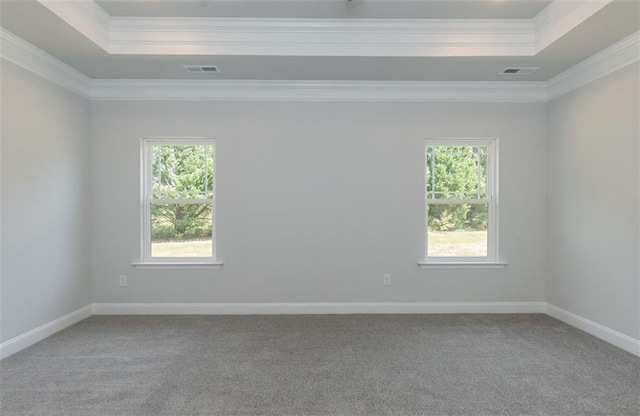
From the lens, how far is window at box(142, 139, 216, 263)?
4.21m

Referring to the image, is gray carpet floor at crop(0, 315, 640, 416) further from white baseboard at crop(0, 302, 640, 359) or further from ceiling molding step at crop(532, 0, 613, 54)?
ceiling molding step at crop(532, 0, 613, 54)

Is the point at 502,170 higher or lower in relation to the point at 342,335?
higher

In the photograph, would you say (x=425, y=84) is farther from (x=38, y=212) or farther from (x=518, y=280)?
(x=38, y=212)

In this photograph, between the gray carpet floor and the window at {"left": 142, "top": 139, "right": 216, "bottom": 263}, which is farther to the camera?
the window at {"left": 142, "top": 139, "right": 216, "bottom": 263}

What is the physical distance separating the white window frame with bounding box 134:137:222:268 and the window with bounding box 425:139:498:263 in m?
2.45

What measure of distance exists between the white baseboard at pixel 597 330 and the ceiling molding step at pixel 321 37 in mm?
2582

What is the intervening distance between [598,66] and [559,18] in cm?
79

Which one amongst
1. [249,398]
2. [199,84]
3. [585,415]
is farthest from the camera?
[199,84]

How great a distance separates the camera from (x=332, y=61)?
3451mm

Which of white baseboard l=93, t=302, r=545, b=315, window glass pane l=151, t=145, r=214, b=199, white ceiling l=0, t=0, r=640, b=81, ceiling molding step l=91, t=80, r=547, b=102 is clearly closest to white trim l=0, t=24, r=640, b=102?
ceiling molding step l=91, t=80, r=547, b=102

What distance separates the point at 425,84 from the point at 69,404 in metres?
4.13

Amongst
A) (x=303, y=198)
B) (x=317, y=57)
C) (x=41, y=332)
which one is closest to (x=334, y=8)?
(x=317, y=57)

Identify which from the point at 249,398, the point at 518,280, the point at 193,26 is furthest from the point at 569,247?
the point at 193,26

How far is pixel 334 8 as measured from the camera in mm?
3012
